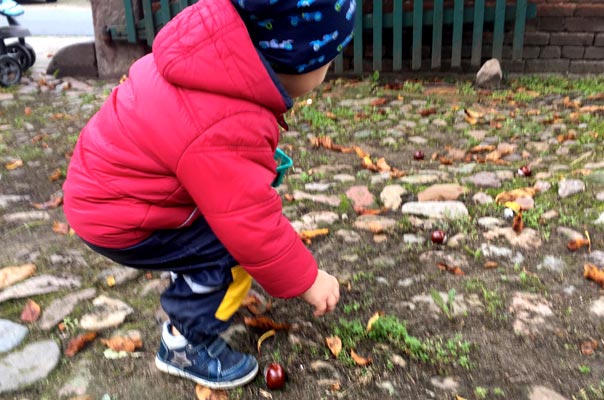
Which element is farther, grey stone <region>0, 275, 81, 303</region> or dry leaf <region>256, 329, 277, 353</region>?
grey stone <region>0, 275, 81, 303</region>

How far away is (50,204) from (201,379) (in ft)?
6.28

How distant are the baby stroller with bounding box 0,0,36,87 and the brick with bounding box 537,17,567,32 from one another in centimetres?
515

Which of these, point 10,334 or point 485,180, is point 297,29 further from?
point 485,180

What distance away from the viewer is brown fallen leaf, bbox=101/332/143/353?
2197mm

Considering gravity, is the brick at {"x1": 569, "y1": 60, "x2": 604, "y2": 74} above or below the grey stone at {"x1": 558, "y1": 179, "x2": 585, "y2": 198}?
A: below

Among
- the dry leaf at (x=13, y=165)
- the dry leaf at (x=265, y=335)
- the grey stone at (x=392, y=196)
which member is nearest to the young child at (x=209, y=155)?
the dry leaf at (x=265, y=335)

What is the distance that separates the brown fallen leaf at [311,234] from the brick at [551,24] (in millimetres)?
4117

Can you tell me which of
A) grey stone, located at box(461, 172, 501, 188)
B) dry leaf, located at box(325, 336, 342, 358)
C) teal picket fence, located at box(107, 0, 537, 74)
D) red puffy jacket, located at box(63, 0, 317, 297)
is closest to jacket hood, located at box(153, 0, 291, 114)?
red puffy jacket, located at box(63, 0, 317, 297)

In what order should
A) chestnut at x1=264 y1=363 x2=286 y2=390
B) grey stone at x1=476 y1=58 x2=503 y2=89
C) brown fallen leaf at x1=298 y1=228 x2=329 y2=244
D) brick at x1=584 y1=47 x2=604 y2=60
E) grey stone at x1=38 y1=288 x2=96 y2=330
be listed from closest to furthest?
chestnut at x1=264 y1=363 x2=286 y2=390 < grey stone at x1=38 y1=288 x2=96 y2=330 < brown fallen leaf at x1=298 y1=228 x2=329 y2=244 < grey stone at x1=476 y1=58 x2=503 y2=89 < brick at x1=584 y1=47 x2=604 y2=60

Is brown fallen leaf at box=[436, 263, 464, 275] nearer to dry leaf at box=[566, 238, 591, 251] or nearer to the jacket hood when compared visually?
dry leaf at box=[566, 238, 591, 251]

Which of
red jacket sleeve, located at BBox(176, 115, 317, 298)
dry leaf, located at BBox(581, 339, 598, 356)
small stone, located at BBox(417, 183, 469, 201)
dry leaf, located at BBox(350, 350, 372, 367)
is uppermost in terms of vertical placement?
red jacket sleeve, located at BBox(176, 115, 317, 298)

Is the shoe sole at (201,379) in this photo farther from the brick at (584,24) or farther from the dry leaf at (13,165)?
the brick at (584,24)

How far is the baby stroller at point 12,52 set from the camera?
6.22 m

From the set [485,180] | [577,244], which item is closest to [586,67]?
[485,180]
